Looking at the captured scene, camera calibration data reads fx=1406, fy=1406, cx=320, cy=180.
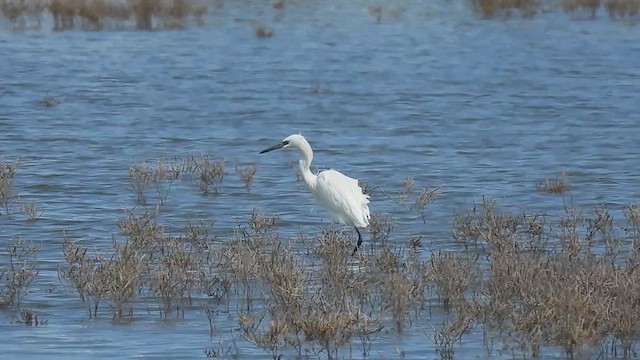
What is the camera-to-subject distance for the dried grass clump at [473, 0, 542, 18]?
33.0 m

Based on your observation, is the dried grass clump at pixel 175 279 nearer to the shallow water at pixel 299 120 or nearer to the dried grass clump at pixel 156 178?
the shallow water at pixel 299 120

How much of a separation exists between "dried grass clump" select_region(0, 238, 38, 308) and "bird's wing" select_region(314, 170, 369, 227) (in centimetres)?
215

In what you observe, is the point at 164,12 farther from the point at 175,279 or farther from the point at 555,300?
the point at 555,300

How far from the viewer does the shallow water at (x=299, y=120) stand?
433 inches

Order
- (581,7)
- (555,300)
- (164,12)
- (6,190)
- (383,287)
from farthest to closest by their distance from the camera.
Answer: (581,7)
(164,12)
(6,190)
(383,287)
(555,300)

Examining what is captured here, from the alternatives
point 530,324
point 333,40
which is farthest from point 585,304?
point 333,40

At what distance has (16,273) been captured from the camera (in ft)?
28.7

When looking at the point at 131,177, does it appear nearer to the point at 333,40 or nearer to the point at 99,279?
the point at 99,279

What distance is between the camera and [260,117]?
1939 centimetres

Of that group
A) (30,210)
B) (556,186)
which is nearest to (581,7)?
(556,186)

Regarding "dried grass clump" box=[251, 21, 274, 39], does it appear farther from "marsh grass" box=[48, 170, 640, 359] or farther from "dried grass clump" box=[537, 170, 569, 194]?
"marsh grass" box=[48, 170, 640, 359]

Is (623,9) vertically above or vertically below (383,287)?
below

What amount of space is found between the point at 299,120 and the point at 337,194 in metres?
8.85

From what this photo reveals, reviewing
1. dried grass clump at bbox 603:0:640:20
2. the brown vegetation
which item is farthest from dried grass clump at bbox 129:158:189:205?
dried grass clump at bbox 603:0:640:20
